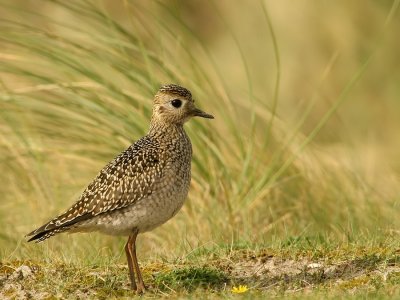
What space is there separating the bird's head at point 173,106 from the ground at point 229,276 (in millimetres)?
1040

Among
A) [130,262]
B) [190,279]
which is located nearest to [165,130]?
[130,262]

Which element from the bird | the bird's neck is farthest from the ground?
the bird's neck

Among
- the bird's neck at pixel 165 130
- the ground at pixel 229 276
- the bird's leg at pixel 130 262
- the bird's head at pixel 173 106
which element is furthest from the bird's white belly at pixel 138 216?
the bird's head at pixel 173 106

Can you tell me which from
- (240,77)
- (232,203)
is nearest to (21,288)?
(232,203)

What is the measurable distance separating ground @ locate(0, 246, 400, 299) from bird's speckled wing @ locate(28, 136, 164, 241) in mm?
332

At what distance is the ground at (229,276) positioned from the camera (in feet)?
22.0

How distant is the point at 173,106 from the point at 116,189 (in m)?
0.93

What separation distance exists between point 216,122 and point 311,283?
3.83 metres

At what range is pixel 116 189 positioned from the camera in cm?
705

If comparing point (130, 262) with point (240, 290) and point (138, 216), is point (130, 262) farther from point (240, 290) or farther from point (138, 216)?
point (240, 290)

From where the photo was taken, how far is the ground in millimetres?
6715

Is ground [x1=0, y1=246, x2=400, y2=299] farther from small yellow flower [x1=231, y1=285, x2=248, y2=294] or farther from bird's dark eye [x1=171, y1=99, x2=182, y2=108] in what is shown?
bird's dark eye [x1=171, y1=99, x2=182, y2=108]

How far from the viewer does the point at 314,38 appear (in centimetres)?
1616

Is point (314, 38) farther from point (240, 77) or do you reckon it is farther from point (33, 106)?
point (33, 106)
